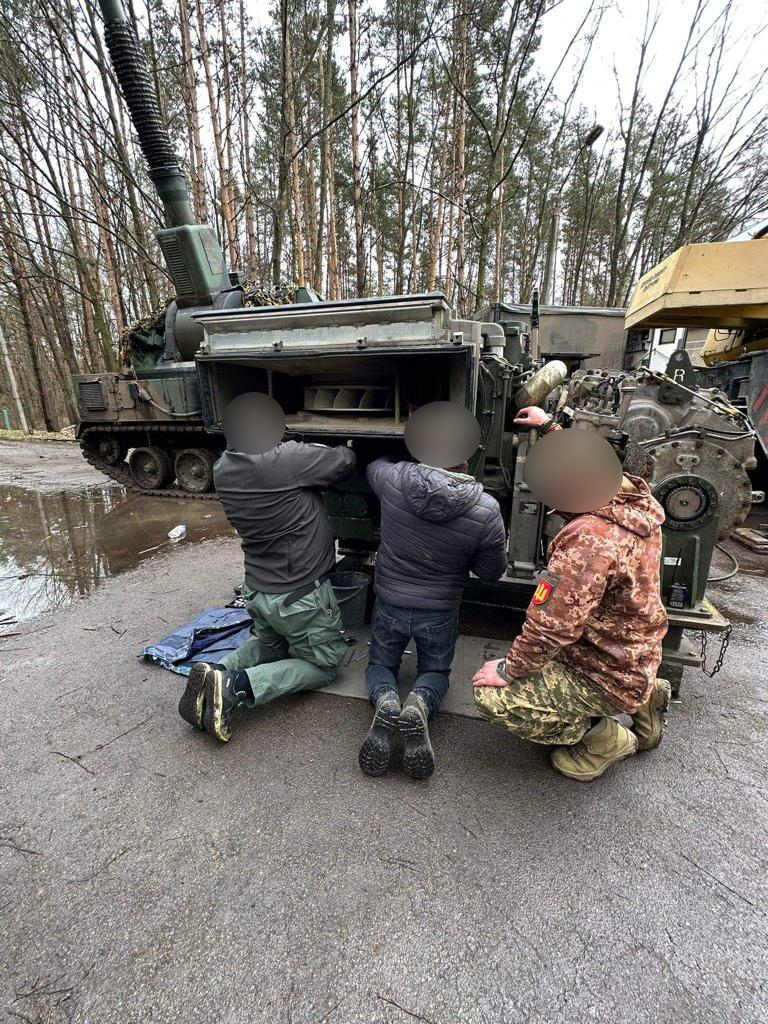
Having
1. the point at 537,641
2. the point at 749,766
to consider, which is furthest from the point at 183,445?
the point at 749,766

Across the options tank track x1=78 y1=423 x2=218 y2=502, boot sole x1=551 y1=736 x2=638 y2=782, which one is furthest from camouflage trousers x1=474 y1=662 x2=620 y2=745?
tank track x1=78 y1=423 x2=218 y2=502

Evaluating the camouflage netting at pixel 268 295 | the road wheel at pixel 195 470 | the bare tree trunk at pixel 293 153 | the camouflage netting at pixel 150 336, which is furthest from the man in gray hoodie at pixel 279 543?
the bare tree trunk at pixel 293 153

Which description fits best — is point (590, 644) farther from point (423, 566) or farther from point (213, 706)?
point (213, 706)

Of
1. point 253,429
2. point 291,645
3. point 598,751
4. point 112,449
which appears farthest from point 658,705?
point 112,449

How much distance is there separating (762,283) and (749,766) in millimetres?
4002

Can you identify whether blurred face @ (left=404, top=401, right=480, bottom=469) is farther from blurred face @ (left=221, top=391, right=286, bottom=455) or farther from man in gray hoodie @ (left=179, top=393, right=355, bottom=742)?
blurred face @ (left=221, top=391, right=286, bottom=455)

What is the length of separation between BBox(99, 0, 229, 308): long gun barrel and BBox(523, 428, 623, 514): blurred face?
755 cm

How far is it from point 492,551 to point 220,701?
1.40 metres

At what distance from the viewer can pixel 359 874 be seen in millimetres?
1588

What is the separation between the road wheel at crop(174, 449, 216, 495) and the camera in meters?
7.46

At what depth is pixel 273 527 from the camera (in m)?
2.41

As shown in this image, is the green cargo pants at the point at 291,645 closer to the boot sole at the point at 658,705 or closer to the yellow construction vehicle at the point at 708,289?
the boot sole at the point at 658,705

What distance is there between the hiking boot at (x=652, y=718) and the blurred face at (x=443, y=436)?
1.33 metres

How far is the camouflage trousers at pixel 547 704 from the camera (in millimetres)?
1849
